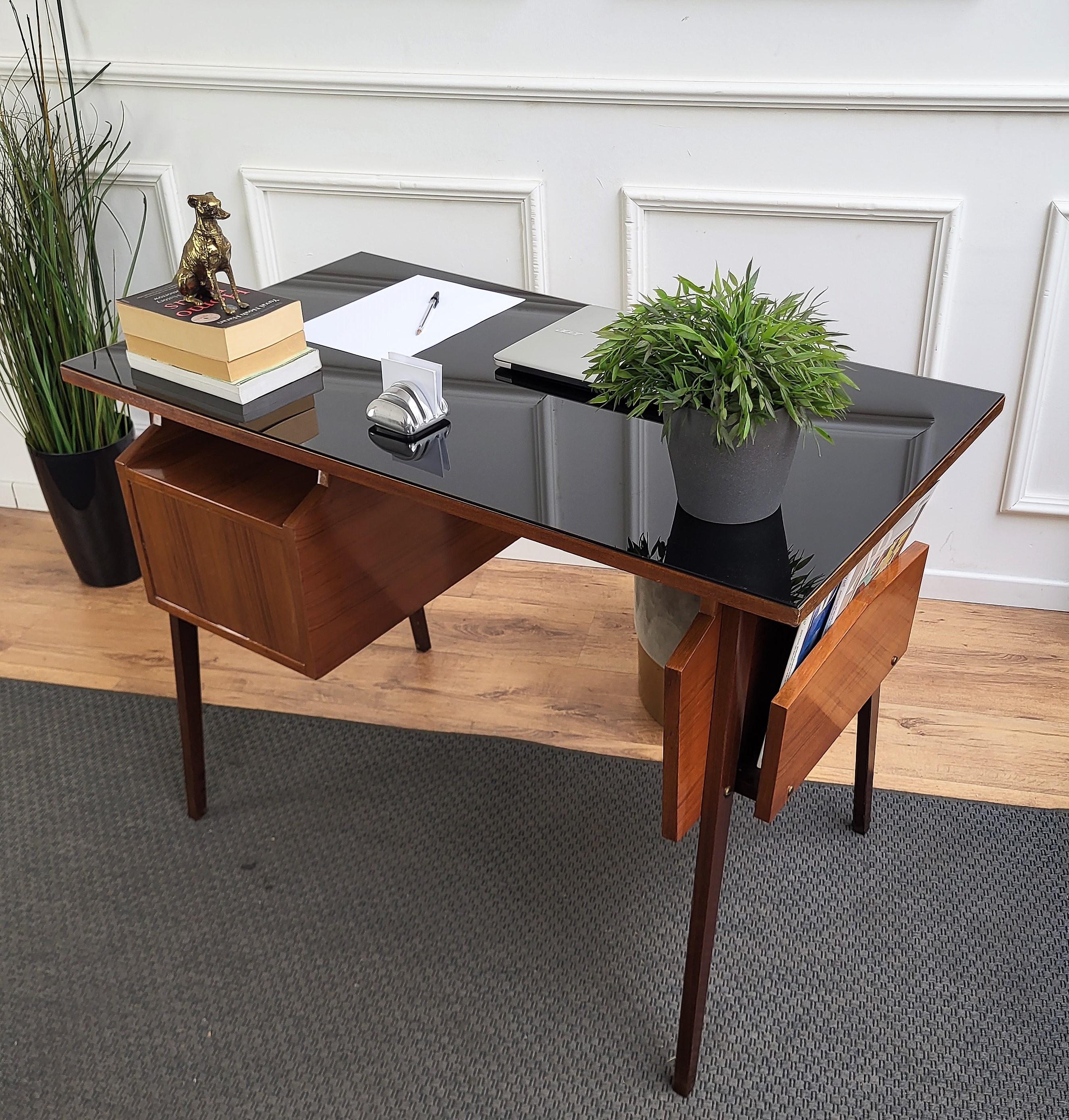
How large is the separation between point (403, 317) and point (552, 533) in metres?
0.68

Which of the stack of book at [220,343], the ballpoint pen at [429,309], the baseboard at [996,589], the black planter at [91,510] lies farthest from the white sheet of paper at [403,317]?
the baseboard at [996,589]

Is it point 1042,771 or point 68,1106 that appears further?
point 1042,771

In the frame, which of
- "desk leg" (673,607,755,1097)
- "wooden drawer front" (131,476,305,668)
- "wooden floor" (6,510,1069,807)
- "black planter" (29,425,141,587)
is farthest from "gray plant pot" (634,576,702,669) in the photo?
"black planter" (29,425,141,587)

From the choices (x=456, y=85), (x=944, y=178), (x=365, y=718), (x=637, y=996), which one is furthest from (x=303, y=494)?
(x=944, y=178)

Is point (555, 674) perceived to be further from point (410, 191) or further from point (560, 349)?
point (410, 191)

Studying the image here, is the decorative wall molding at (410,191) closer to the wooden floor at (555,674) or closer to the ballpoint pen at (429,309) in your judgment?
the ballpoint pen at (429,309)

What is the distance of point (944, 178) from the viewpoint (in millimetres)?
2025

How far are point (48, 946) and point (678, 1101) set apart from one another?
97 centimetres

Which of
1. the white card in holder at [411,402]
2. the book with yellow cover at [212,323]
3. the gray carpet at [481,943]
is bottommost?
the gray carpet at [481,943]

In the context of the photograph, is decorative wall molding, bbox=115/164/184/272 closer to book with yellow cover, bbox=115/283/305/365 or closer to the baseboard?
book with yellow cover, bbox=115/283/305/365

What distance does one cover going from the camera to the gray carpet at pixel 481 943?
1.48 metres

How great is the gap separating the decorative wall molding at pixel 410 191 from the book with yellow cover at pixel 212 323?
0.81 meters

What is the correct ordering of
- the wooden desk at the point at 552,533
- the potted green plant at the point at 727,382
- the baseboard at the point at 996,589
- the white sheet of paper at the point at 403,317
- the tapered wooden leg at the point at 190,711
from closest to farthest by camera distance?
the potted green plant at the point at 727,382 → the wooden desk at the point at 552,533 → the white sheet of paper at the point at 403,317 → the tapered wooden leg at the point at 190,711 → the baseboard at the point at 996,589

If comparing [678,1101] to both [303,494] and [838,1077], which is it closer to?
[838,1077]
